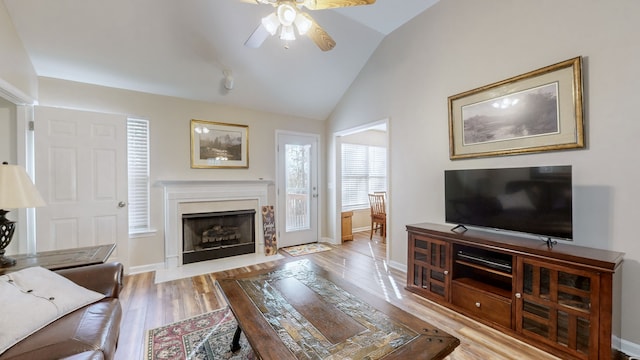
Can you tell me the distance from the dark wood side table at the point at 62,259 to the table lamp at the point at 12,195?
0.28ft

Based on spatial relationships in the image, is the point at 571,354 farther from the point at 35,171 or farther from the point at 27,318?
the point at 35,171

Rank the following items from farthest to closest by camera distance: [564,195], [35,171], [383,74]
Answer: [383,74]
[35,171]
[564,195]

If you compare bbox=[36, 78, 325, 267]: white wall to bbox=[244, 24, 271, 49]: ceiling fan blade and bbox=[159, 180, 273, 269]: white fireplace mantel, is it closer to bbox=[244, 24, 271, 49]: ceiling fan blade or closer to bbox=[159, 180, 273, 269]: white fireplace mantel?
bbox=[159, 180, 273, 269]: white fireplace mantel

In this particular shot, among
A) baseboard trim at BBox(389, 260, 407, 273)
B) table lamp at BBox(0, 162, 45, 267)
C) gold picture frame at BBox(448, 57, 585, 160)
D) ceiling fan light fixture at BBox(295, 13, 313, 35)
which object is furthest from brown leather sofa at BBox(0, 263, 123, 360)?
gold picture frame at BBox(448, 57, 585, 160)

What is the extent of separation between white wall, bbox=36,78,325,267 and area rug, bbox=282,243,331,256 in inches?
53.7

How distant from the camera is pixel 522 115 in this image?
7.75 feet

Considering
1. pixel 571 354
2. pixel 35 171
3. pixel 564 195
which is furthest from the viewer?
pixel 35 171

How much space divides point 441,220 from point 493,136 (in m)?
1.05

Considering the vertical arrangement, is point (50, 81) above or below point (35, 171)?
above

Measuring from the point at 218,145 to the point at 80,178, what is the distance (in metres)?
1.64

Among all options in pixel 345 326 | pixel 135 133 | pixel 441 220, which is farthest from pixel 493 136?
pixel 135 133

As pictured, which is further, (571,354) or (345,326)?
(571,354)

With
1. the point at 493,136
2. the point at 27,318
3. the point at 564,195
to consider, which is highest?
the point at 493,136

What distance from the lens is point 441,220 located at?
120 inches
